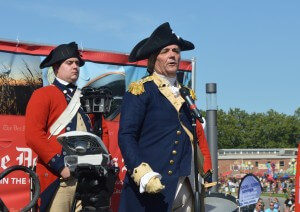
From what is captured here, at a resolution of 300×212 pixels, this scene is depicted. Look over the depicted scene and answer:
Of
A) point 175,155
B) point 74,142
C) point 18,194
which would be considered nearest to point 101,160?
point 74,142

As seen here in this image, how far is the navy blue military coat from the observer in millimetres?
3596

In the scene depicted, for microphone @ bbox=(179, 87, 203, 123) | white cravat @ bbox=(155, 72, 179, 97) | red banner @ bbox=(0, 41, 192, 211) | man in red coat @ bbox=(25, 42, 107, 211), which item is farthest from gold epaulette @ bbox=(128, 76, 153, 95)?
red banner @ bbox=(0, 41, 192, 211)

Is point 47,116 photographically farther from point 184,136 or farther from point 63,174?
point 184,136

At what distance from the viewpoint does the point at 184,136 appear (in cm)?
378

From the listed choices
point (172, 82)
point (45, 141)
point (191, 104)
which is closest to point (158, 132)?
point (191, 104)

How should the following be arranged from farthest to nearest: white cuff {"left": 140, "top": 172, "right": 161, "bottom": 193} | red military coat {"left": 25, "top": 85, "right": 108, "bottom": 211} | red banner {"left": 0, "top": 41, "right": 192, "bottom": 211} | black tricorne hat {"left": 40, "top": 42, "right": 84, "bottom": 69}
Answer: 1. red banner {"left": 0, "top": 41, "right": 192, "bottom": 211}
2. black tricorne hat {"left": 40, "top": 42, "right": 84, "bottom": 69}
3. red military coat {"left": 25, "top": 85, "right": 108, "bottom": 211}
4. white cuff {"left": 140, "top": 172, "right": 161, "bottom": 193}

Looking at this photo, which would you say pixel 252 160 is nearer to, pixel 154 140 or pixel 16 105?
pixel 16 105

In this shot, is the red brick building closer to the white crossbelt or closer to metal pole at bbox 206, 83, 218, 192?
metal pole at bbox 206, 83, 218, 192

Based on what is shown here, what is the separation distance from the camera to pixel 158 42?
152 inches

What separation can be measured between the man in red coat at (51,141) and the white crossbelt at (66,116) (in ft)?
0.06

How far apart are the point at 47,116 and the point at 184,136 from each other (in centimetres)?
131

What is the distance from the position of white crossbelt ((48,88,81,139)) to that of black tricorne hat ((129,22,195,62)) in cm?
89

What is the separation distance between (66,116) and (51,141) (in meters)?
0.26

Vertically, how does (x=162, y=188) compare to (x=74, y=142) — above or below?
below
